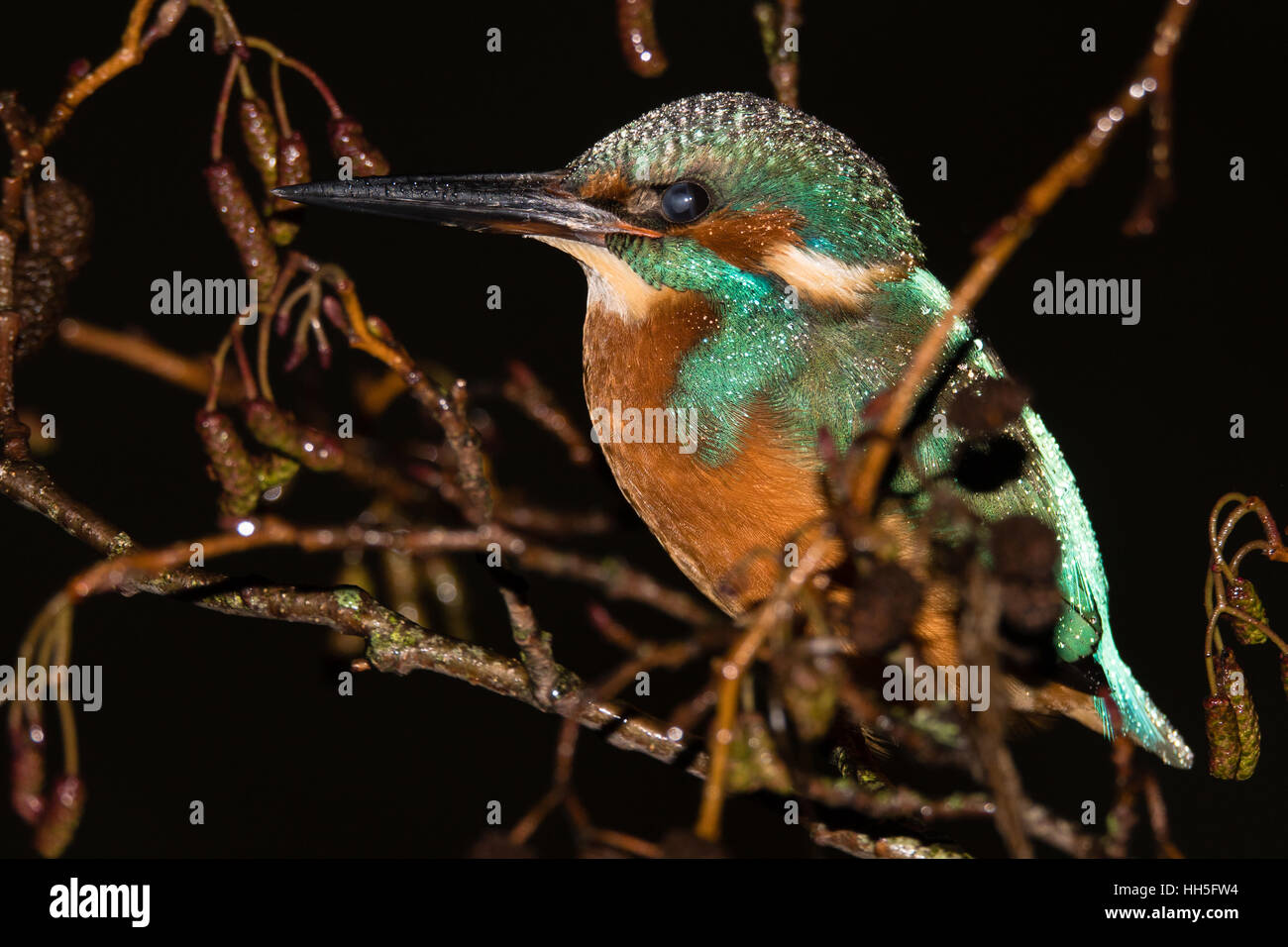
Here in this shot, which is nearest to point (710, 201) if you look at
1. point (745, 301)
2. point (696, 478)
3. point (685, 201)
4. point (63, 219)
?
point (685, 201)

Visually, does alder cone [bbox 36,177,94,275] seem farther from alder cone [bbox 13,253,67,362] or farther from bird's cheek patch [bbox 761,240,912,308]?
bird's cheek patch [bbox 761,240,912,308]

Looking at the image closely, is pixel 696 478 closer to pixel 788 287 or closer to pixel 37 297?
pixel 788 287

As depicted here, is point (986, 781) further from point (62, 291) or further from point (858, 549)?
point (62, 291)

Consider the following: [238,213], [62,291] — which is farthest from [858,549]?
[62,291]

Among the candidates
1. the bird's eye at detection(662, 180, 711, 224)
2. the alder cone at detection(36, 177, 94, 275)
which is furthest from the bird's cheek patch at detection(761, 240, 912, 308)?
the alder cone at detection(36, 177, 94, 275)

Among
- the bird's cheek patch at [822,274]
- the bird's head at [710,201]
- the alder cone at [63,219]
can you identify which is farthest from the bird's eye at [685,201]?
the alder cone at [63,219]

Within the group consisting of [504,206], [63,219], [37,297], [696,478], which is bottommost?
[696,478]
